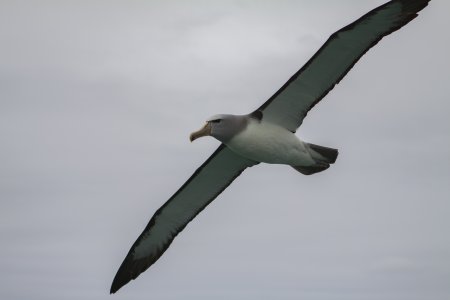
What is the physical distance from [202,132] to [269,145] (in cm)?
138

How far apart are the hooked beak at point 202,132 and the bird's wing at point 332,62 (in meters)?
1.24

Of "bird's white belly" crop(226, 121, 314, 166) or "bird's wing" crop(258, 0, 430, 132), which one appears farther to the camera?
"bird's white belly" crop(226, 121, 314, 166)

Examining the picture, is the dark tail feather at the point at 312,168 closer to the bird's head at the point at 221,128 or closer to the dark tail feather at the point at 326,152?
the dark tail feather at the point at 326,152

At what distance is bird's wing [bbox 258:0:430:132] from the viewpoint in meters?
16.3

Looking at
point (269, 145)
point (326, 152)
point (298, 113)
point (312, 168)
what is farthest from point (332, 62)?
point (312, 168)

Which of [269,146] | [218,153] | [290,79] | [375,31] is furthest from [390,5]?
[218,153]

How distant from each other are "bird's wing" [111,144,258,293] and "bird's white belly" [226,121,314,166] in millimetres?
1232

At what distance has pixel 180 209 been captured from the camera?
66.6ft

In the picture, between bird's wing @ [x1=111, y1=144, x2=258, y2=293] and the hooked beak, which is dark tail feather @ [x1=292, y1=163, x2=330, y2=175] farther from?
the hooked beak

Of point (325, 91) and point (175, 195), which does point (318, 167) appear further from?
point (175, 195)

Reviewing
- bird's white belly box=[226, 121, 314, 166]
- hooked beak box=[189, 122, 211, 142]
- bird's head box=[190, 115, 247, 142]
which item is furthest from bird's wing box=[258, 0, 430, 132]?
hooked beak box=[189, 122, 211, 142]

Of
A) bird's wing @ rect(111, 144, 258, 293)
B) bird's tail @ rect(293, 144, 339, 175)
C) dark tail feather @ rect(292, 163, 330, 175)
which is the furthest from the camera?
bird's wing @ rect(111, 144, 258, 293)

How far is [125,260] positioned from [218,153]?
4197 mm

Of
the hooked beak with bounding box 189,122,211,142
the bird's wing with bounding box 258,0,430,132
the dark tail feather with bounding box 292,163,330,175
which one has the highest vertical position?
the bird's wing with bounding box 258,0,430,132
